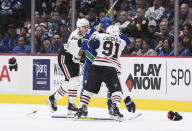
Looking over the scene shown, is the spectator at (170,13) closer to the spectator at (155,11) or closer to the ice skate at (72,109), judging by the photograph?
the spectator at (155,11)

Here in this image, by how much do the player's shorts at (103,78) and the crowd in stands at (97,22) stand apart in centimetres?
230

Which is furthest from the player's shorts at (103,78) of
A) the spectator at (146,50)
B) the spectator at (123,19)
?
the spectator at (123,19)

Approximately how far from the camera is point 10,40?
45.3 ft

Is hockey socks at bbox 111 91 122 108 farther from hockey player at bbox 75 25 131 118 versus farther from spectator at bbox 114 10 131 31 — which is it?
spectator at bbox 114 10 131 31

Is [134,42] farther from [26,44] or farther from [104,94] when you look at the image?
[26,44]

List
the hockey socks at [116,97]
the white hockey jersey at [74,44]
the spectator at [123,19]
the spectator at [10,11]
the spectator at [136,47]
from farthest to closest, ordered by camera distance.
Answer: the spectator at [10,11], the spectator at [123,19], the spectator at [136,47], the white hockey jersey at [74,44], the hockey socks at [116,97]

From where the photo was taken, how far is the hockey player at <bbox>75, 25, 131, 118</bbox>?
930 centimetres

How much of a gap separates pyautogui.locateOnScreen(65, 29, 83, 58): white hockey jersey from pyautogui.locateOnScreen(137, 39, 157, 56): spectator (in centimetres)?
227

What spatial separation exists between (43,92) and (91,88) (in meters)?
3.61

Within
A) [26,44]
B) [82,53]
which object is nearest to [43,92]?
[26,44]

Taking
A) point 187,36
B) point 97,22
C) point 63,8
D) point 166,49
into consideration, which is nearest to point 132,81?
point 166,49

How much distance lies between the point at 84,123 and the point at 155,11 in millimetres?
3566

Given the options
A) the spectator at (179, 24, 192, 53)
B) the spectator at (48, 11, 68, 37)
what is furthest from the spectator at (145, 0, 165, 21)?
the spectator at (48, 11, 68, 37)

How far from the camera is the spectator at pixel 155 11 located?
11961mm
